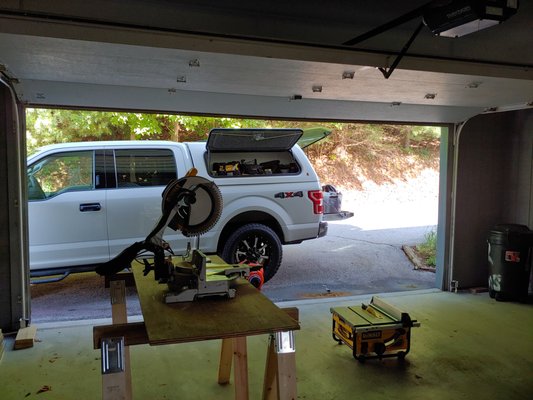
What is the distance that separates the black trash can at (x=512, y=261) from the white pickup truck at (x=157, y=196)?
2235 millimetres

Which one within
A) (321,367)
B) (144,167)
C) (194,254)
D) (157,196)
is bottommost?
(321,367)

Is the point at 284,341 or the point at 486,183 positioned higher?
the point at 486,183

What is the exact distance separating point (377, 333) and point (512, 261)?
2716mm

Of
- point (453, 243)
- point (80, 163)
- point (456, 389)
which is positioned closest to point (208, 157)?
point (80, 163)

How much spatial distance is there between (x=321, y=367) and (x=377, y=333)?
0.53 meters

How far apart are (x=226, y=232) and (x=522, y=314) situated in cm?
357

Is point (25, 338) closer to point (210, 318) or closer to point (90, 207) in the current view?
point (90, 207)

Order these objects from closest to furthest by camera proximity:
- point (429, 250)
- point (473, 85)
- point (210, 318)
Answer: point (210, 318)
point (473, 85)
point (429, 250)

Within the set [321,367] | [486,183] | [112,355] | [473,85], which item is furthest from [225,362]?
[486,183]

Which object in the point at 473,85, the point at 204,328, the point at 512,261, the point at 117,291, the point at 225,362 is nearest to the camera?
the point at 204,328

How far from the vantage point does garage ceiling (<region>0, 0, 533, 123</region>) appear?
105 inches

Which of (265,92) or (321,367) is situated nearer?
(321,367)

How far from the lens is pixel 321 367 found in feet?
12.3

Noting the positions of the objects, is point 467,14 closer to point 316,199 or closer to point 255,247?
point 316,199
